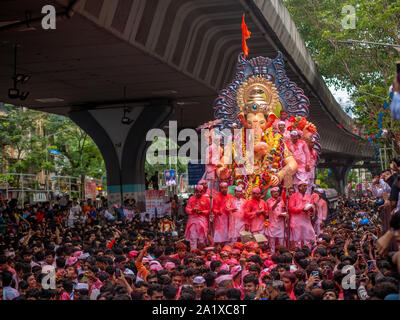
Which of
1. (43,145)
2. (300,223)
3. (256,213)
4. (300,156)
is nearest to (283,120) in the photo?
(300,156)

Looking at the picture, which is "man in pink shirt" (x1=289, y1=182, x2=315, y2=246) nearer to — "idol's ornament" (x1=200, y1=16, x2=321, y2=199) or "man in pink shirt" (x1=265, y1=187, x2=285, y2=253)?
"man in pink shirt" (x1=265, y1=187, x2=285, y2=253)

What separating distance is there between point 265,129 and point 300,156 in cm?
111

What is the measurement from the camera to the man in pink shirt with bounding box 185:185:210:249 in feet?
44.6

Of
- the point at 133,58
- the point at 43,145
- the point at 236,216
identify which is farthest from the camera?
the point at 43,145

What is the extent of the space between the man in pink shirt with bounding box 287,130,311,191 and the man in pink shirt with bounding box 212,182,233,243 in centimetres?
159

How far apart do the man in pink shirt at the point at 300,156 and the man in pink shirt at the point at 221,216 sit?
1587 mm

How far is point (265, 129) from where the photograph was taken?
14250mm

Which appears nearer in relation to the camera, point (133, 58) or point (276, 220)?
point (276, 220)

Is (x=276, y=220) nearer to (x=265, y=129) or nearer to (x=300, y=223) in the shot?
(x=300, y=223)

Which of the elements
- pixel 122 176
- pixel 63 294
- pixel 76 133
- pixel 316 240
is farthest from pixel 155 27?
pixel 76 133

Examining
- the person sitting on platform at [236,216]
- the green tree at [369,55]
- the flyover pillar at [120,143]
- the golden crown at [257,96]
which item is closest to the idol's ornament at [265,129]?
the golden crown at [257,96]

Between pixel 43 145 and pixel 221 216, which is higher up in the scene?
pixel 43 145

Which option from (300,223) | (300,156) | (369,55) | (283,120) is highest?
(369,55)
